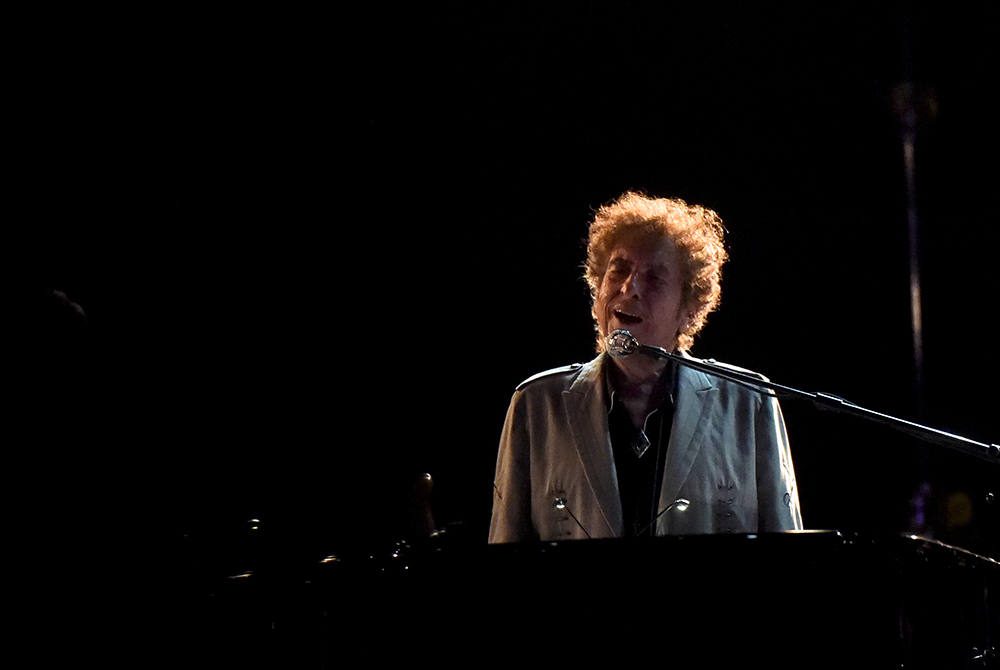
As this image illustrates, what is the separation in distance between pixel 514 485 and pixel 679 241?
0.92m

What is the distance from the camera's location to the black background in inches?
156

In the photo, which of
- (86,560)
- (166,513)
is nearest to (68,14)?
(166,513)

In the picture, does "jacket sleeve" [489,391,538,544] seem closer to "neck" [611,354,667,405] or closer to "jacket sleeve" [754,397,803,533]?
"neck" [611,354,667,405]

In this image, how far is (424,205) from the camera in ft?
14.5

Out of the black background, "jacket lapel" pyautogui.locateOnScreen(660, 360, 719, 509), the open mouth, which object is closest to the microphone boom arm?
"jacket lapel" pyautogui.locateOnScreen(660, 360, 719, 509)

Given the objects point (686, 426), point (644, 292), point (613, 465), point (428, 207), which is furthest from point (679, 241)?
point (428, 207)

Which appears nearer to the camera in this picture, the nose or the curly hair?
the nose

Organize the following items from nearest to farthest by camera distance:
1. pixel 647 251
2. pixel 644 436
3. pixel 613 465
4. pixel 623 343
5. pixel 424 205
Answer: pixel 623 343, pixel 613 465, pixel 644 436, pixel 647 251, pixel 424 205

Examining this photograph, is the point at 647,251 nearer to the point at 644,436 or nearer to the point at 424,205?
the point at 644,436

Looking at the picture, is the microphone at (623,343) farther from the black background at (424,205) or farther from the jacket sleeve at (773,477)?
the black background at (424,205)

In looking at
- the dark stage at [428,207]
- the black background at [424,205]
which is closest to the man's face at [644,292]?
the dark stage at [428,207]

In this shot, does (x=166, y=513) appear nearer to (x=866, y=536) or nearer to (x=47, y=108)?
(x=47, y=108)

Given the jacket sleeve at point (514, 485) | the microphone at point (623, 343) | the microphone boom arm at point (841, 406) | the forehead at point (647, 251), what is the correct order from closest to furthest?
the microphone boom arm at point (841, 406) → the microphone at point (623, 343) → the jacket sleeve at point (514, 485) → the forehead at point (647, 251)

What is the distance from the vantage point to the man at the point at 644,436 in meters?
2.34
